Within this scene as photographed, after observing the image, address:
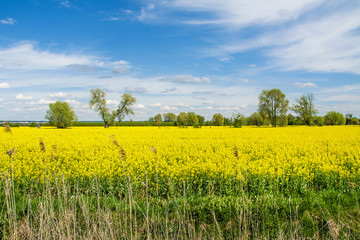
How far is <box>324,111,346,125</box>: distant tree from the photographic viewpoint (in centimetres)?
7625

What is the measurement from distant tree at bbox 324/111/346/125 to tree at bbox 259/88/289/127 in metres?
23.9

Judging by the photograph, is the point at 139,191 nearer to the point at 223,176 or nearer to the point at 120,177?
the point at 120,177

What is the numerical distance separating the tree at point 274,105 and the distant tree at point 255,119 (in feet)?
24.0

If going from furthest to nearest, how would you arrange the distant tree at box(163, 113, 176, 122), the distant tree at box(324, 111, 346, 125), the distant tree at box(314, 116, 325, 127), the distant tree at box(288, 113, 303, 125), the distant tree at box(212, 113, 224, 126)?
the distant tree at box(163, 113, 176, 122), the distant tree at box(324, 111, 346, 125), the distant tree at box(212, 113, 224, 126), the distant tree at box(288, 113, 303, 125), the distant tree at box(314, 116, 325, 127)

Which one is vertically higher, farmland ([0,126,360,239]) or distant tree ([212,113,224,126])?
distant tree ([212,113,224,126])

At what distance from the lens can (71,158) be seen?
1248 centimetres

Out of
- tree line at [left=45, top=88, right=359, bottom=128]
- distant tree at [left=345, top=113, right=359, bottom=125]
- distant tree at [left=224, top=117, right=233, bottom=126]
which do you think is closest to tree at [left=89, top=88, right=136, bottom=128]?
tree line at [left=45, top=88, right=359, bottom=128]

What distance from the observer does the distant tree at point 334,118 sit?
76250mm

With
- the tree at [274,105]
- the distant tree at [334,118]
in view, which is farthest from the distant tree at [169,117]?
the distant tree at [334,118]

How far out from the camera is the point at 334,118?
76.2 meters

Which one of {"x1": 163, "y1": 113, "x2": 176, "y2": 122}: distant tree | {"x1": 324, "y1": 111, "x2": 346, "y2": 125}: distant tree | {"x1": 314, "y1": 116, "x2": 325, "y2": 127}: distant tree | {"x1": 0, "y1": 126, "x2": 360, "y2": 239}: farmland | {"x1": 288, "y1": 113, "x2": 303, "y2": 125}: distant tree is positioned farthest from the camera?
{"x1": 163, "y1": 113, "x2": 176, "y2": 122}: distant tree

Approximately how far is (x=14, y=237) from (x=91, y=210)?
173 centimetres

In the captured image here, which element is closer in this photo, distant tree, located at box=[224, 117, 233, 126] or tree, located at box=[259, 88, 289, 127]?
tree, located at box=[259, 88, 289, 127]

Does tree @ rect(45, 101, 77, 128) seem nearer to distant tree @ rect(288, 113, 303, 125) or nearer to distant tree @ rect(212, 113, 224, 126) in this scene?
distant tree @ rect(212, 113, 224, 126)
